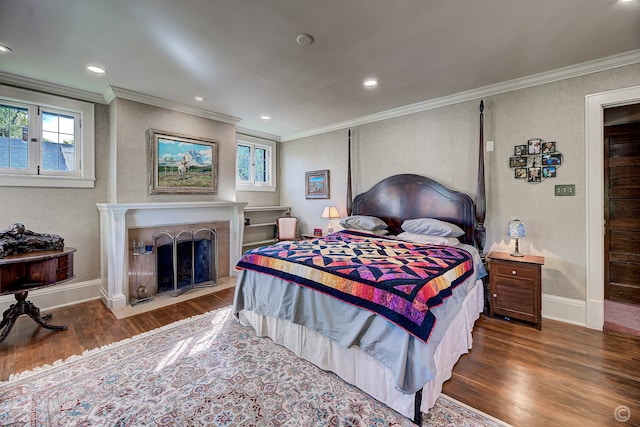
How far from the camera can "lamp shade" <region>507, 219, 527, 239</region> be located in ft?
9.29

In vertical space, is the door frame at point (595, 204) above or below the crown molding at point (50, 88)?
below

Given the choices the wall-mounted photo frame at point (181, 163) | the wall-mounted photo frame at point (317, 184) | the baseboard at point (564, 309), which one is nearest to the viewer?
the baseboard at point (564, 309)

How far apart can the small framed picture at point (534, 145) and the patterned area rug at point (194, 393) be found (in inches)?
108

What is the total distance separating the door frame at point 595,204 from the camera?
2.63 metres

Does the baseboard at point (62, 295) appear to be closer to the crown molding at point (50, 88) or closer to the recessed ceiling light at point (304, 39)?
the crown molding at point (50, 88)

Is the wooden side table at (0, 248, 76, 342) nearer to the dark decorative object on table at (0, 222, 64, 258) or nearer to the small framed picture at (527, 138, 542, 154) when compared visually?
the dark decorative object on table at (0, 222, 64, 258)

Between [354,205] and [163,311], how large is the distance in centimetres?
303

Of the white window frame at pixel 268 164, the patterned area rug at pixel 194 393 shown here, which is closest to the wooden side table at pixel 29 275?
the patterned area rug at pixel 194 393

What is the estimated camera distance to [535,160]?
2.96 meters

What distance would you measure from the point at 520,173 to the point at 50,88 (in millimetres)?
5569

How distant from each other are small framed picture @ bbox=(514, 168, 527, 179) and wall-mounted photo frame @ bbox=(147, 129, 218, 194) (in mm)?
4134

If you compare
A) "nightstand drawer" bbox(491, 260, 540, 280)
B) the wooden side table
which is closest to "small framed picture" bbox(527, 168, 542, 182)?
"nightstand drawer" bbox(491, 260, 540, 280)

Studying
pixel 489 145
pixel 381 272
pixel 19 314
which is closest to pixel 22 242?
pixel 19 314

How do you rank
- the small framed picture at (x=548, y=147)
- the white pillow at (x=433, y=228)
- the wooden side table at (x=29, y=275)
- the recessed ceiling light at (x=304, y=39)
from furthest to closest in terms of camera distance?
1. the white pillow at (x=433, y=228)
2. the small framed picture at (x=548, y=147)
3. the wooden side table at (x=29, y=275)
4. the recessed ceiling light at (x=304, y=39)
